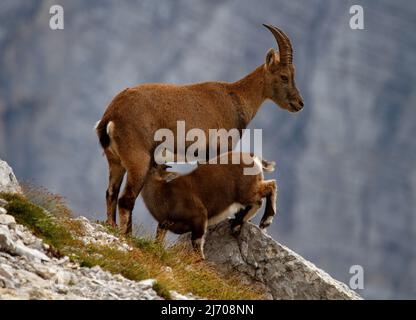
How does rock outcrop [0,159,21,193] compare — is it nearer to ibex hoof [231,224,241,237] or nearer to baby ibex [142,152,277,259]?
baby ibex [142,152,277,259]

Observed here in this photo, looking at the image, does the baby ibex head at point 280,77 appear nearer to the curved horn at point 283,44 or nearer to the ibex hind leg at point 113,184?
the curved horn at point 283,44

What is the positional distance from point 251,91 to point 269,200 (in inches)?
100

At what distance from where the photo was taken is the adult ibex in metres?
12.6

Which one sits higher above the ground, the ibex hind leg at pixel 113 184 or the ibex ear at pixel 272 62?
the ibex ear at pixel 272 62

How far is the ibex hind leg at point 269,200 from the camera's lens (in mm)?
12891

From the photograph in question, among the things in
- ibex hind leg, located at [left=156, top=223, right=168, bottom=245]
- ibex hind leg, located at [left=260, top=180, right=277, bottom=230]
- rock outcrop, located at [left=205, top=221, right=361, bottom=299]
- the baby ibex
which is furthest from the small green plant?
ibex hind leg, located at [left=260, top=180, right=277, bottom=230]

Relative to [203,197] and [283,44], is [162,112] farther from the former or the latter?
[283,44]

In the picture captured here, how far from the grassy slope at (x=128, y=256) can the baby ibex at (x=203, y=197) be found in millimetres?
950

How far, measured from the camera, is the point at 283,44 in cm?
1482

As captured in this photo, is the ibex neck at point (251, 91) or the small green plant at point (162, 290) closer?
the small green plant at point (162, 290)

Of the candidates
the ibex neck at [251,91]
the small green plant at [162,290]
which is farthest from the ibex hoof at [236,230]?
the small green plant at [162,290]

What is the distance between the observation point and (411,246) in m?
81.7

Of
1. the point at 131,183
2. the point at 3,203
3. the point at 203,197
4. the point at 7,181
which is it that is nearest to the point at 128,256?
the point at 3,203
